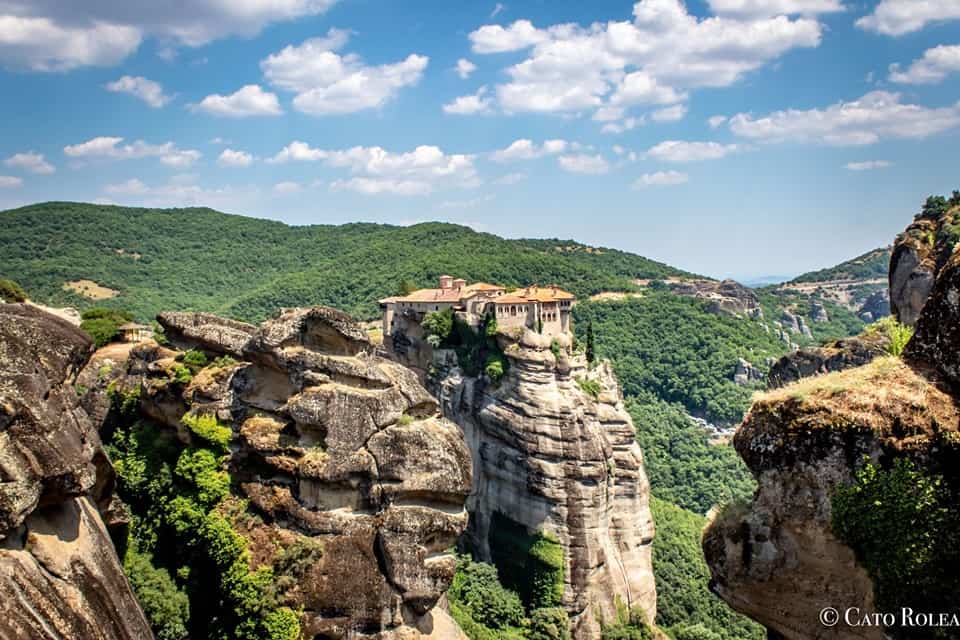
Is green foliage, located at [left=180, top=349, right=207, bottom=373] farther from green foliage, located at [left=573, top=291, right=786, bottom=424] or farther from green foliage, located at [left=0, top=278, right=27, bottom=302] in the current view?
green foliage, located at [left=573, top=291, right=786, bottom=424]

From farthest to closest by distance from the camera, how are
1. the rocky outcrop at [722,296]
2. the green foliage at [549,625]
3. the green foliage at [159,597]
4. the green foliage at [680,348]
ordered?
the rocky outcrop at [722,296] < the green foliage at [680,348] < the green foliage at [549,625] < the green foliage at [159,597]

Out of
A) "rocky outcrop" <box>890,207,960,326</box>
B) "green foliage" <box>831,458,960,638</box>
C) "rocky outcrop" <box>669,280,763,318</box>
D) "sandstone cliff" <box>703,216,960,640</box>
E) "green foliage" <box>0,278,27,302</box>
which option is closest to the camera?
"green foliage" <box>831,458,960,638</box>

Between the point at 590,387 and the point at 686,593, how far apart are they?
15.2 m

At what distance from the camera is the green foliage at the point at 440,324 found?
48.1 m

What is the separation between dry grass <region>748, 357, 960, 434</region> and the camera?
8023mm

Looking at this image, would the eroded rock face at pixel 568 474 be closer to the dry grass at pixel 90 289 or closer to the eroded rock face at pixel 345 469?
the eroded rock face at pixel 345 469

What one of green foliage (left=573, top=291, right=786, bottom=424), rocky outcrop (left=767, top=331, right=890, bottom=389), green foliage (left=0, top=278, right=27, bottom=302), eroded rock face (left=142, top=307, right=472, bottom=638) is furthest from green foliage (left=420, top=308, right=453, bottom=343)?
green foliage (left=573, top=291, right=786, bottom=424)

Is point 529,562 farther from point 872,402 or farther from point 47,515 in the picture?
point 872,402

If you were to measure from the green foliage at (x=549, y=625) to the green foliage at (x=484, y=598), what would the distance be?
35.2 inches

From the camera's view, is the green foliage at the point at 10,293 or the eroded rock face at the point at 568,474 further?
the eroded rock face at the point at 568,474

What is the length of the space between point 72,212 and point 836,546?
527 ft

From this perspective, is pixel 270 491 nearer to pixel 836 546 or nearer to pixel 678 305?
pixel 836 546

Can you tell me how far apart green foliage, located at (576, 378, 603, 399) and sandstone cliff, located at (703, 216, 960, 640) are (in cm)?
3295

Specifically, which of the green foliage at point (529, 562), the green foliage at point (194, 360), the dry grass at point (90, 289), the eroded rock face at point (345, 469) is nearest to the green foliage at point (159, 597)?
the eroded rock face at point (345, 469)
